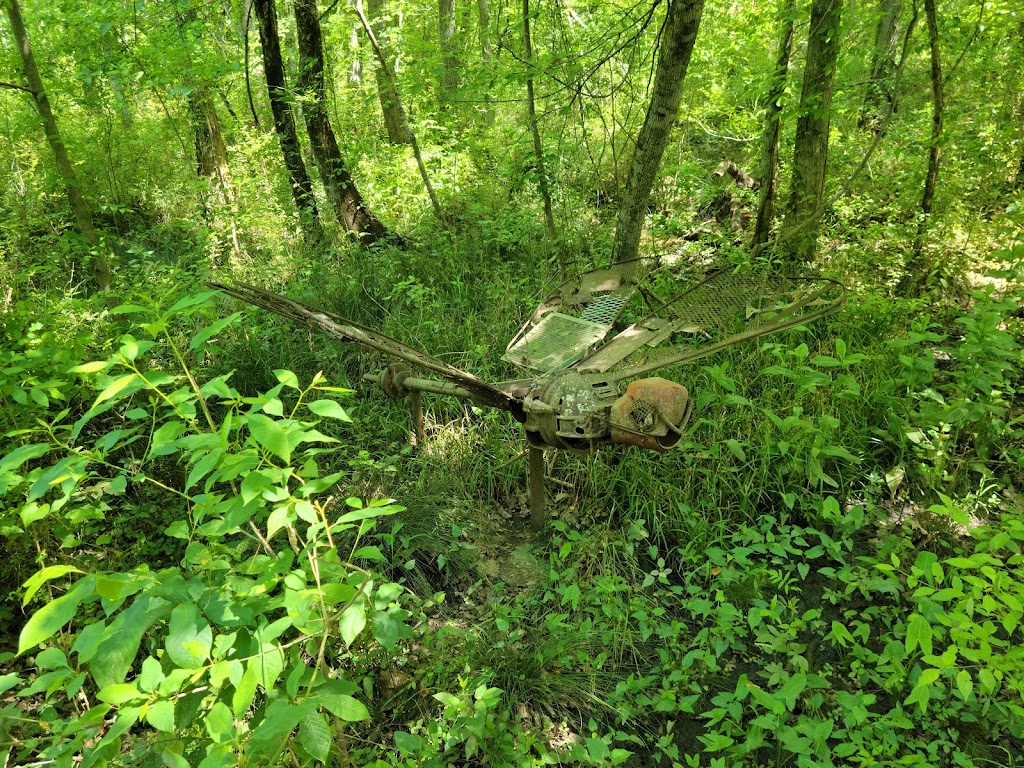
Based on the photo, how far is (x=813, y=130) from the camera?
4441 millimetres

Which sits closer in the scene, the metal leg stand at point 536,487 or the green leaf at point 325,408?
the green leaf at point 325,408

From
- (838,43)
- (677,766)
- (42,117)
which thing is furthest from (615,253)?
(42,117)

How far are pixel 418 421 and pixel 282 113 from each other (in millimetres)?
3850

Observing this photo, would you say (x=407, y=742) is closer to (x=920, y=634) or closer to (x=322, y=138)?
(x=920, y=634)

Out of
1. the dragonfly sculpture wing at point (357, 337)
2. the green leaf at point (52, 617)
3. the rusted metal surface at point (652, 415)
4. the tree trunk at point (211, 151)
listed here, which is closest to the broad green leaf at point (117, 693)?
the green leaf at point (52, 617)

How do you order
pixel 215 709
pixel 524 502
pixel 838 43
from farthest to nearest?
pixel 838 43
pixel 524 502
pixel 215 709

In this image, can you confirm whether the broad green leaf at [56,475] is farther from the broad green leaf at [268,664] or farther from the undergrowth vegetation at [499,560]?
the broad green leaf at [268,664]

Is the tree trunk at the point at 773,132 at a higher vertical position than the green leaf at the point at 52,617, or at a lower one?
higher

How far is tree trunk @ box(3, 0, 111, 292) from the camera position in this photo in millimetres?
3494

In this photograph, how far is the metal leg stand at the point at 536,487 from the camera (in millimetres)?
3006

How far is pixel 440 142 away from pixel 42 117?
166 inches

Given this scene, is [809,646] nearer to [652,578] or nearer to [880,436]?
[652,578]

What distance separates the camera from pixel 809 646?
2.60m

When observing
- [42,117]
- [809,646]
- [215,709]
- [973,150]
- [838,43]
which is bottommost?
[809,646]
